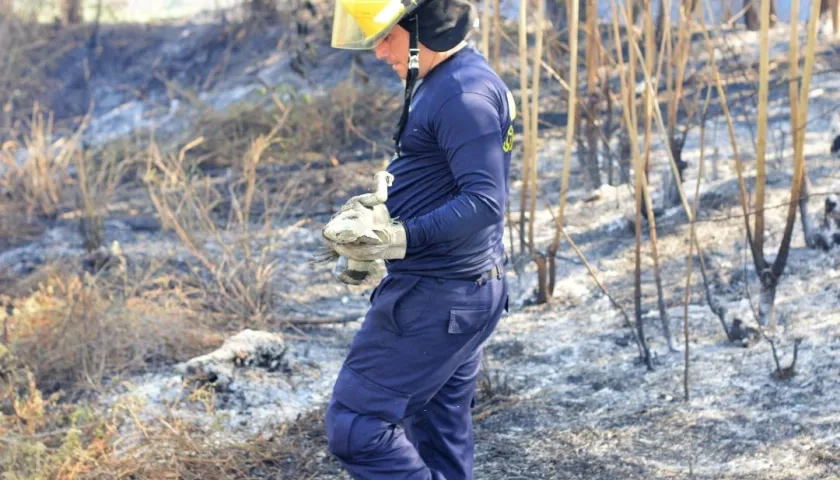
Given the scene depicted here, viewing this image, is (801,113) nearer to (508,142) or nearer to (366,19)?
(508,142)

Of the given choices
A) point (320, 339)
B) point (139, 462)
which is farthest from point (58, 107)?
point (139, 462)

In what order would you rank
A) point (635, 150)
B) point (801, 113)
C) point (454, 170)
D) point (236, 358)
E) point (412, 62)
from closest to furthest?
point (454, 170) → point (412, 62) → point (801, 113) → point (635, 150) → point (236, 358)

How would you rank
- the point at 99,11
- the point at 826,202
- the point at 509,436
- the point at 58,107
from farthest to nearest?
1. the point at 99,11
2. the point at 58,107
3. the point at 826,202
4. the point at 509,436

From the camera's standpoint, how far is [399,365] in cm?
242

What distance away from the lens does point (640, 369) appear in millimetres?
3963

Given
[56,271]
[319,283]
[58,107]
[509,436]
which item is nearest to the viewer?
[509,436]

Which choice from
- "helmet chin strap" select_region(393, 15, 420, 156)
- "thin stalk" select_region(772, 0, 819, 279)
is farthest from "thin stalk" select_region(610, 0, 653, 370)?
"helmet chin strap" select_region(393, 15, 420, 156)

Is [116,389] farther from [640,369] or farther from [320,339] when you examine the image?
[640,369]

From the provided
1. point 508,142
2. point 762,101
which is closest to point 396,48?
point 508,142

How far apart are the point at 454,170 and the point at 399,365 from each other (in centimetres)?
48

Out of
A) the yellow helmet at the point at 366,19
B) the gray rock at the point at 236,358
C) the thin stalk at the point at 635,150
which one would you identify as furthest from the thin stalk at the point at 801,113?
the gray rock at the point at 236,358

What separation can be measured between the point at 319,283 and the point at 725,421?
2591 mm

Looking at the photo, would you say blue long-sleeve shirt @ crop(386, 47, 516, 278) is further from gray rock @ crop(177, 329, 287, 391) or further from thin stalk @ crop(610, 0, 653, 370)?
gray rock @ crop(177, 329, 287, 391)

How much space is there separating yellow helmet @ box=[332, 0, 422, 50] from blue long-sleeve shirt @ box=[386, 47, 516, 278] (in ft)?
0.49
